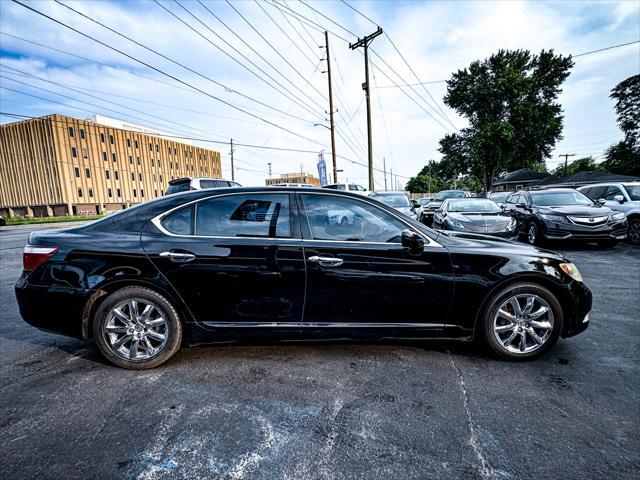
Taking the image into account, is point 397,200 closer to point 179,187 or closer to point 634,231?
point 634,231

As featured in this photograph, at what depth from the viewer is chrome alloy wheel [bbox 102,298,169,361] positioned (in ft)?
8.95

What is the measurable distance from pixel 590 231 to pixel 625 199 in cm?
296

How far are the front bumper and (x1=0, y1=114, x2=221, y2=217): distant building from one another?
49.5m

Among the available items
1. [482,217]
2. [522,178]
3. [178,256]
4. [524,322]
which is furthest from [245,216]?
[522,178]

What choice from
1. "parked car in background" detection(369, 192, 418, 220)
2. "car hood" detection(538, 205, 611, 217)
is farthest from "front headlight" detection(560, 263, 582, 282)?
"parked car in background" detection(369, 192, 418, 220)

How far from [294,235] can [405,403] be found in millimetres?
1530

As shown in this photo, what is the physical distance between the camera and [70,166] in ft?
148

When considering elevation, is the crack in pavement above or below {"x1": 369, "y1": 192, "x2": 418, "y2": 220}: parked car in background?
below

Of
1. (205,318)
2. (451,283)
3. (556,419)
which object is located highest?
(451,283)

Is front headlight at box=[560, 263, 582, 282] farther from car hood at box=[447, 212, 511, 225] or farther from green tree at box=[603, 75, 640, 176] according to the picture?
green tree at box=[603, 75, 640, 176]

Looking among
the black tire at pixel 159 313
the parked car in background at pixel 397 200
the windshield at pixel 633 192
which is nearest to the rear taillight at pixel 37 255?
the black tire at pixel 159 313

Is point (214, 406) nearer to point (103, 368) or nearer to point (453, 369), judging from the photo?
point (103, 368)

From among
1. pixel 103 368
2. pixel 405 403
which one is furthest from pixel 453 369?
pixel 103 368

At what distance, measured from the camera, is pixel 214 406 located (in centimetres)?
228
